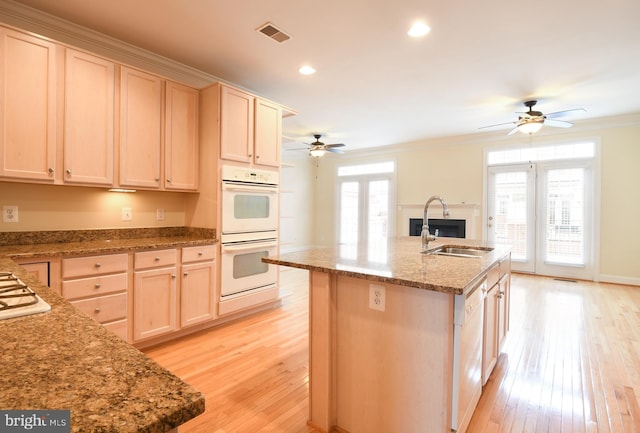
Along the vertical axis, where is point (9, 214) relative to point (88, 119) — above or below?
below

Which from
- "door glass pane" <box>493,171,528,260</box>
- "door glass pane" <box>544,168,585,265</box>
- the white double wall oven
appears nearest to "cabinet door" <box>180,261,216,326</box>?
the white double wall oven

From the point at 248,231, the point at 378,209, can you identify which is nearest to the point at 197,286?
the point at 248,231

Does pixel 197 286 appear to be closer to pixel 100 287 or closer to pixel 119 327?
pixel 119 327

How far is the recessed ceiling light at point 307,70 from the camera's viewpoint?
11.0ft

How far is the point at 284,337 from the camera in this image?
9.94 feet

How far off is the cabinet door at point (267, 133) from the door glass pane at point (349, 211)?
4.49 meters

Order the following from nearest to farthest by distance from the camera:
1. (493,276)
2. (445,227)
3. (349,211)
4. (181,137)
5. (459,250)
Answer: (493,276), (459,250), (181,137), (445,227), (349,211)

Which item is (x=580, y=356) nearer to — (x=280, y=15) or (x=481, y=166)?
(x=280, y=15)

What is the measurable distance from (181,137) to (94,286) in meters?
1.51

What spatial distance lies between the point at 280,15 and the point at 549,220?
5.49 m

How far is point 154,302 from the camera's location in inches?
106

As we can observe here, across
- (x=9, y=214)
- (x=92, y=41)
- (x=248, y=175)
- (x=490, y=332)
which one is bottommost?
(x=490, y=332)

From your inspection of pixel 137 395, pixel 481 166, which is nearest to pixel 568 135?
pixel 481 166

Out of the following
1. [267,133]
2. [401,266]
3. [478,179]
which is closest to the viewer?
[401,266]
